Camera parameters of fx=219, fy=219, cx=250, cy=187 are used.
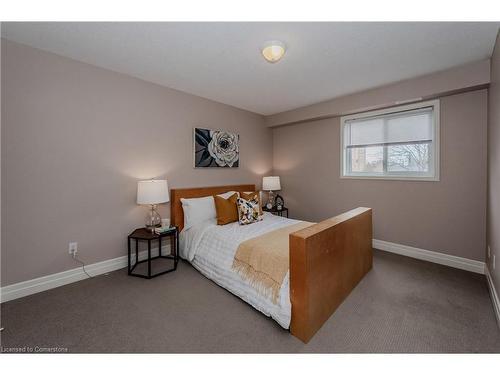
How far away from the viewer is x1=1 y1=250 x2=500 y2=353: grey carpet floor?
59.6 inches

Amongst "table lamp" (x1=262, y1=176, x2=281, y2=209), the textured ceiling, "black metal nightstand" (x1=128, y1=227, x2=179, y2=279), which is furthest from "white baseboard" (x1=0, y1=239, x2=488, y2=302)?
the textured ceiling

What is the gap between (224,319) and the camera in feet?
5.88

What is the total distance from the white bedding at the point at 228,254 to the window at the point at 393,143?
1.70 metres

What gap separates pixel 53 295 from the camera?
2123mm

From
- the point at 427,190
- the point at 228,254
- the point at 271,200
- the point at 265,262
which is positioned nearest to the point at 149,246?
the point at 228,254

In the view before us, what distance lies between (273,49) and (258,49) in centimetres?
21

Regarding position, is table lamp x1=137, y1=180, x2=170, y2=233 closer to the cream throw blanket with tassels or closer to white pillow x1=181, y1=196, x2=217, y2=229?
white pillow x1=181, y1=196, x2=217, y2=229

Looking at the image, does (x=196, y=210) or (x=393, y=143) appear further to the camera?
(x=393, y=143)

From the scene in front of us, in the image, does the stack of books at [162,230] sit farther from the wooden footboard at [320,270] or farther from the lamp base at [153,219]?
the wooden footboard at [320,270]

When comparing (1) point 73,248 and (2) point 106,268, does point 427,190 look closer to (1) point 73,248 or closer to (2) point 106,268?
(2) point 106,268

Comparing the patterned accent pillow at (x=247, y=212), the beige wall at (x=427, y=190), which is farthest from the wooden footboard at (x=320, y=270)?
the beige wall at (x=427, y=190)
